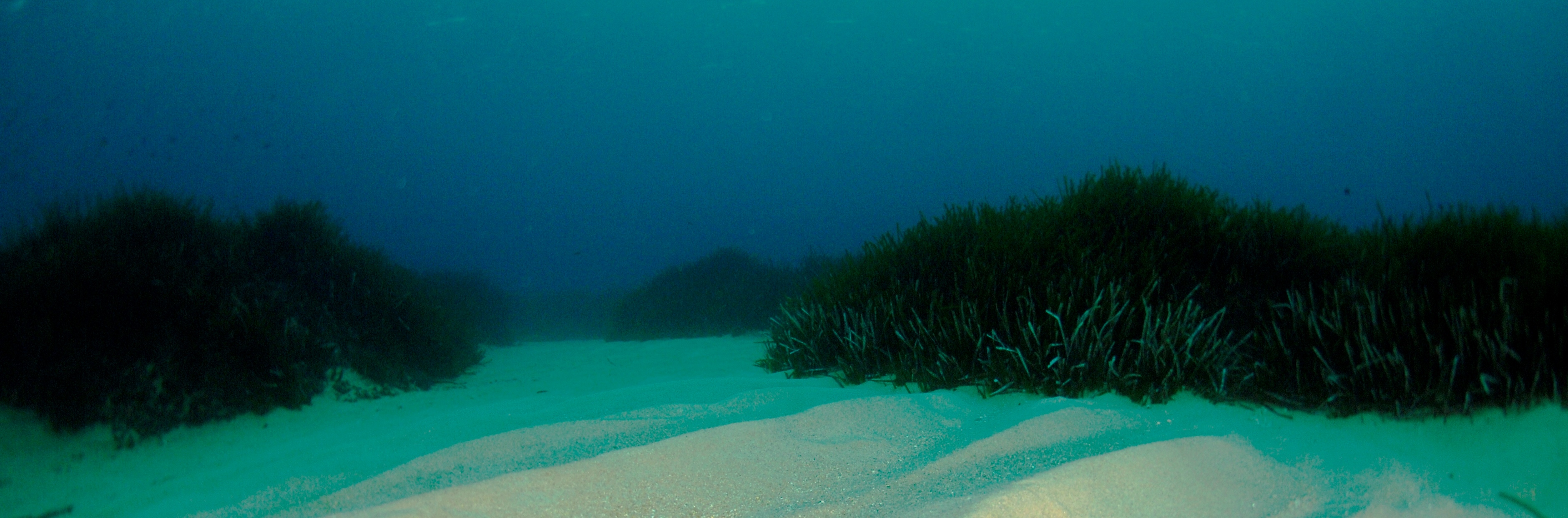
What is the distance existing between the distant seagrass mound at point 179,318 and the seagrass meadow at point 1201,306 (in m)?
3.65

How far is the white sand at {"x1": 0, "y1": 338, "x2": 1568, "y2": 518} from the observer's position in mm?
1887

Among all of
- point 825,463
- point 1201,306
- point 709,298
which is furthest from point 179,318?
point 709,298

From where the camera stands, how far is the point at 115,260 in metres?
3.93

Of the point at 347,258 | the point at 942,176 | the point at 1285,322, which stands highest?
the point at 942,176

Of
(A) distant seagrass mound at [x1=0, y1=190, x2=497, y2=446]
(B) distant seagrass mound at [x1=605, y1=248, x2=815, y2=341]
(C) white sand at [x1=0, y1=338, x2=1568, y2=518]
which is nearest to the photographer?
(C) white sand at [x1=0, y1=338, x2=1568, y2=518]

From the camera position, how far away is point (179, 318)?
3943 millimetres

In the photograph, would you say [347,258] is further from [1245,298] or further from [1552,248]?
[1552,248]

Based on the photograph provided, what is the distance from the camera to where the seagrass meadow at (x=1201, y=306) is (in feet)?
7.27

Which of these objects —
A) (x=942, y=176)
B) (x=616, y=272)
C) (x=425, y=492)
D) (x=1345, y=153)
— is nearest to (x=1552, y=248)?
(x=425, y=492)

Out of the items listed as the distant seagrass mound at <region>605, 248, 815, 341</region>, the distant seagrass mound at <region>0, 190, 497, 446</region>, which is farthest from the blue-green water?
the distant seagrass mound at <region>0, 190, 497, 446</region>

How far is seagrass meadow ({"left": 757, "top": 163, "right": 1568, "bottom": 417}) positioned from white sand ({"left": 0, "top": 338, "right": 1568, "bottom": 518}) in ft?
0.47

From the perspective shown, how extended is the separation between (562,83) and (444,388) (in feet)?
404

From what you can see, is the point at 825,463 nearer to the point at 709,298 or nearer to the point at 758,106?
the point at 709,298

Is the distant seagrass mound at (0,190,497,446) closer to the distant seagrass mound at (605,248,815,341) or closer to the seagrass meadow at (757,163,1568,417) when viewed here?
the seagrass meadow at (757,163,1568,417)
